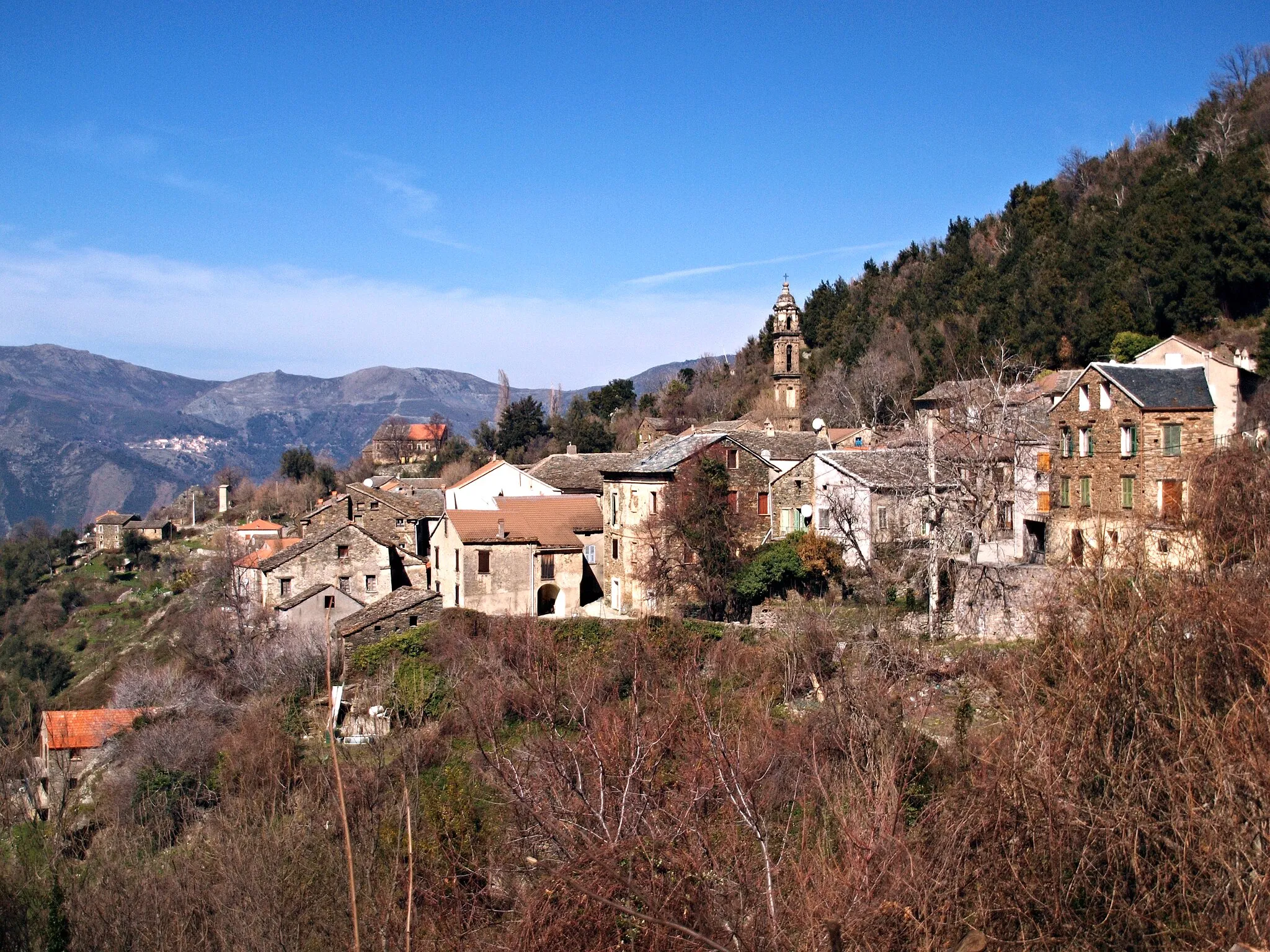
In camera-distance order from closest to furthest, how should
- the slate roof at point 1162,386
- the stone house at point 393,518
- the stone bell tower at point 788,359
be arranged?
1. the slate roof at point 1162,386
2. the stone house at point 393,518
3. the stone bell tower at point 788,359

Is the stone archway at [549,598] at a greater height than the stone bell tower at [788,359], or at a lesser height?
lesser

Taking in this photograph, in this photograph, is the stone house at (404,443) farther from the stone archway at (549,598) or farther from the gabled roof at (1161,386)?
the gabled roof at (1161,386)

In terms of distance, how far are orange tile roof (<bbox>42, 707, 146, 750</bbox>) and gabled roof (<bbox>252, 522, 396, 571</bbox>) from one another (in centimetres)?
882

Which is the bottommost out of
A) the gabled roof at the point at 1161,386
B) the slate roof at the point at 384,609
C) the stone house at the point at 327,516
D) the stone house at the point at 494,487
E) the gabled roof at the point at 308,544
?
the slate roof at the point at 384,609

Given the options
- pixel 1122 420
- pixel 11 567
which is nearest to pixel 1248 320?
pixel 1122 420

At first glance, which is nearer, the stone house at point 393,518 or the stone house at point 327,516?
the stone house at point 327,516

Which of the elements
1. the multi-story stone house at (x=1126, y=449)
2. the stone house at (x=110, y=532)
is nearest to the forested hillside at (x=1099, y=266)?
the multi-story stone house at (x=1126, y=449)

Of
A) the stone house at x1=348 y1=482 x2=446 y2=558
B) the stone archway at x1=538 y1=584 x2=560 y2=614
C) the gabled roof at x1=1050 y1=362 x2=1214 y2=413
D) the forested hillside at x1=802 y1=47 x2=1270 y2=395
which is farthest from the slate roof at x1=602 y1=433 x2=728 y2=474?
the forested hillside at x1=802 y1=47 x2=1270 y2=395

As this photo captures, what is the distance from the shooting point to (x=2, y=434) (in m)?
198

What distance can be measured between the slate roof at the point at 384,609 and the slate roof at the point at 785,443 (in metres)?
9.95

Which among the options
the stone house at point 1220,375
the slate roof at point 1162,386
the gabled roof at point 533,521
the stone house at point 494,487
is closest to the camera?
the slate roof at point 1162,386

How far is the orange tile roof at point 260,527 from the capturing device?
190 feet

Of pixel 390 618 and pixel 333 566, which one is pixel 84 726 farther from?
pixel 333 566

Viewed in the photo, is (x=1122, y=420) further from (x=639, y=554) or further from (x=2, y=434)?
(x=2, y=434)
